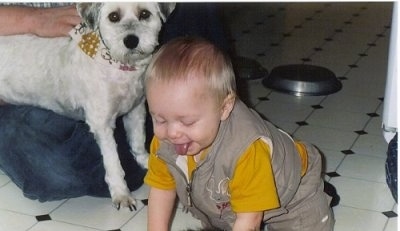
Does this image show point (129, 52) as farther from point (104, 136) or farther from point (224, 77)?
point (224, 77)

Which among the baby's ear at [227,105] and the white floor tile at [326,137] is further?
the white floor tile at [326,137]

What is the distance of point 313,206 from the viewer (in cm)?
192

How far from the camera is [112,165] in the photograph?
2.80 m

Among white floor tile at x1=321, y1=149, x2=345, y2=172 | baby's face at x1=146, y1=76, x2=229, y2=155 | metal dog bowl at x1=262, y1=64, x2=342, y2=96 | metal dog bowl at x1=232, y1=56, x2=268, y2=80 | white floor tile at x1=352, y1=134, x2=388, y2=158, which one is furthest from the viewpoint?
metal dog bowl at x1=232, y1=56, x2=268, y2=80

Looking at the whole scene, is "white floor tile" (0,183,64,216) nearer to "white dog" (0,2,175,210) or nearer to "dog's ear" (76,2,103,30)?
"white dog" (0,2,175,210)

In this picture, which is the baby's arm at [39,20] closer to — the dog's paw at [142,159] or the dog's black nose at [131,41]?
the dog's black nose at [131,41]

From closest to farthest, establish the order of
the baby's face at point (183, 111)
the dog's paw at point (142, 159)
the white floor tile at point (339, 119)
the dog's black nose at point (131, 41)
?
the baby's face at point (183, 111), the dog's black nose at point (131, 41), the dog's paw at point (142, 159), the white floor tile at point (339, 119)

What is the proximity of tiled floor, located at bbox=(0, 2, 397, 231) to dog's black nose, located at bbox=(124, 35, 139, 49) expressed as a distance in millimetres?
717

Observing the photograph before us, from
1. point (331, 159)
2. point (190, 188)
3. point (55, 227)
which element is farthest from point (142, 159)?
point (190, 188)

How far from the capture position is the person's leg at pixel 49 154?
9.34 feet

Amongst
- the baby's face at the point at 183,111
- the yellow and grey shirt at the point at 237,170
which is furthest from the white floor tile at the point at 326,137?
the baby's face at the point at 183,111

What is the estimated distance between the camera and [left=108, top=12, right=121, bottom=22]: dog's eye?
2.50 meters

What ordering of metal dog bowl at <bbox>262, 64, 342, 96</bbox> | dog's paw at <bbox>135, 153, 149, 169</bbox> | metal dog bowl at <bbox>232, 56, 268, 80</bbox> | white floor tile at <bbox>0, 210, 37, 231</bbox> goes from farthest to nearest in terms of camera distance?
metal dog bowl at <bbox>232, 56, 268, 80</bbox> < metal dog bowl at <bbox>262, 64, 342, 96</bbox> < dog's paw at <bbox>135, 153, 149, 169</bbox> < white floor tile at <bbox>0, 210, 37, 231</bbox>

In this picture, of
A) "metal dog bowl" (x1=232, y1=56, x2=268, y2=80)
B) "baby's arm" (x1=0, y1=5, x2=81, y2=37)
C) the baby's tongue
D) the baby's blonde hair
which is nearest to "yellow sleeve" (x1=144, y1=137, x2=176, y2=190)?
the baby's tongue
